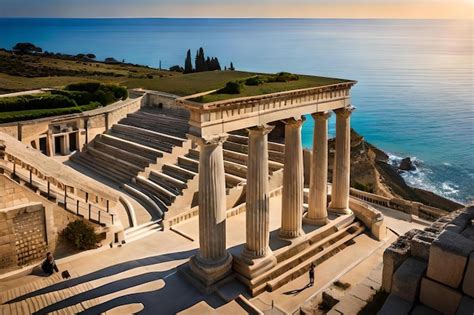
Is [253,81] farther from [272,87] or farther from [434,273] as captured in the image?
[434,273]

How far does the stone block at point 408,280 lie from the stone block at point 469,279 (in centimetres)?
95

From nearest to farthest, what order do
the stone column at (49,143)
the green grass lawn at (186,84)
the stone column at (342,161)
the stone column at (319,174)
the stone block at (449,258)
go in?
the stone block at (449,258) < the stone column at (319,174) < the stone column at (342,161) < the stone column at (49,143) < the green grass lawn at (186,84)

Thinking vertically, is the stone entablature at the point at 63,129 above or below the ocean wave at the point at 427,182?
above

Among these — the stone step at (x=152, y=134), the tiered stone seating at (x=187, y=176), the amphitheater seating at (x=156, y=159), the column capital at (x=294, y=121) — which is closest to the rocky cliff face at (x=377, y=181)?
the tiered stone seating at (x=187, y=176)

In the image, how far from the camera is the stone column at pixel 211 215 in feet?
44.5

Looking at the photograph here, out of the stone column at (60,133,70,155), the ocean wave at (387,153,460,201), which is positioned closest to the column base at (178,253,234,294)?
the stone column at (60,133,70,155)

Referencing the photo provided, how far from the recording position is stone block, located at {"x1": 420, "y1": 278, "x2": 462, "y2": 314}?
8.65 m

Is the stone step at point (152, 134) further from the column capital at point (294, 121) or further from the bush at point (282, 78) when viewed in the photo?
the column capital at point (294, 121)

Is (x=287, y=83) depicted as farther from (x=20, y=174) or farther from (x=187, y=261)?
(x=20, y=174)

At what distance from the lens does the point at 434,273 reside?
8.91 m

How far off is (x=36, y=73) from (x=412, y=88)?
107140 mm

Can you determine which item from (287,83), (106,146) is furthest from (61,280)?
(106,146)

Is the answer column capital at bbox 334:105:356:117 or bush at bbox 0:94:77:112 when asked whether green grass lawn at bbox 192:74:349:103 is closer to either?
column capital at bbox 334:105:356:117

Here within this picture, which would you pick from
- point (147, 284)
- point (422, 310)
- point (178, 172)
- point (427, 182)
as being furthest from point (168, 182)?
point (427, 182)
